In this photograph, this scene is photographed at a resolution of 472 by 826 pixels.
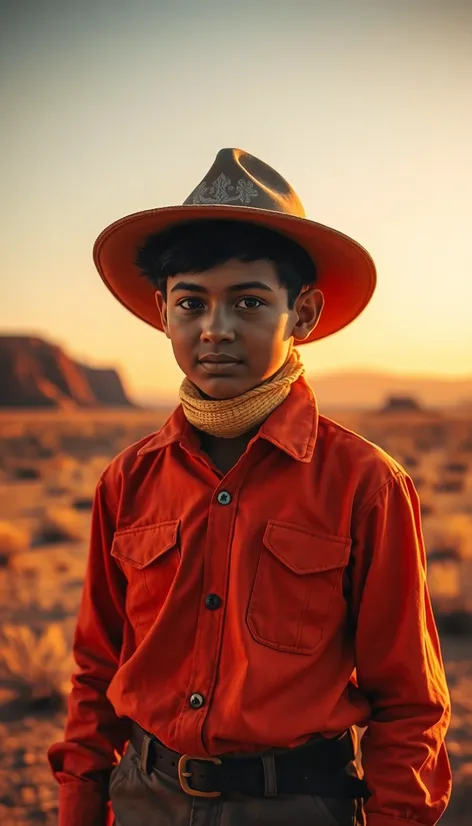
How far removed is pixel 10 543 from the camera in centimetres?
964

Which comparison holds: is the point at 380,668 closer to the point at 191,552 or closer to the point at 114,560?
the point at 191,552

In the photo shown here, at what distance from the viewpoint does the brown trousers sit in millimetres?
1607

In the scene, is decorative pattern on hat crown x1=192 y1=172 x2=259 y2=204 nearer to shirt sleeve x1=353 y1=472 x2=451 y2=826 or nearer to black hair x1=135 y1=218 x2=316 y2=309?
black hair x1=135 y1=218 x2=316 y2=309

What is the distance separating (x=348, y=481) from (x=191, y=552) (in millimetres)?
378

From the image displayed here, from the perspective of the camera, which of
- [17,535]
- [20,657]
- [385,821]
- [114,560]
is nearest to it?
[385,821]

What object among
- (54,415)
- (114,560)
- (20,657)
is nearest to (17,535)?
(20,657)

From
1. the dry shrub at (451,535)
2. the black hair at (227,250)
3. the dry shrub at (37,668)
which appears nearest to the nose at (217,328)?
the black hair at (227,250)

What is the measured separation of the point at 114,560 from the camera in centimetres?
199

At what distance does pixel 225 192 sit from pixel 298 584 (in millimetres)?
918

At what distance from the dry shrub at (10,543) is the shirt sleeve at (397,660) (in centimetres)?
822

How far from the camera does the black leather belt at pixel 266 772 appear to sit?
1609 mm

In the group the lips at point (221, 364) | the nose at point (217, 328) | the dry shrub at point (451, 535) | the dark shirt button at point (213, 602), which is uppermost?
the nose at point (217, 328)

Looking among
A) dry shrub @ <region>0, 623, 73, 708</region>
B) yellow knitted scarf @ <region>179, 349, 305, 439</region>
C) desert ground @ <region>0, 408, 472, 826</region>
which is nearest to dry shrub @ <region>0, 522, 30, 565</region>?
desert ground @ <region>0, 408, 472, 826</region>

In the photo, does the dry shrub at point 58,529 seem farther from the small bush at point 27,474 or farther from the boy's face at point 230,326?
A: the boy's face at point 230,326
